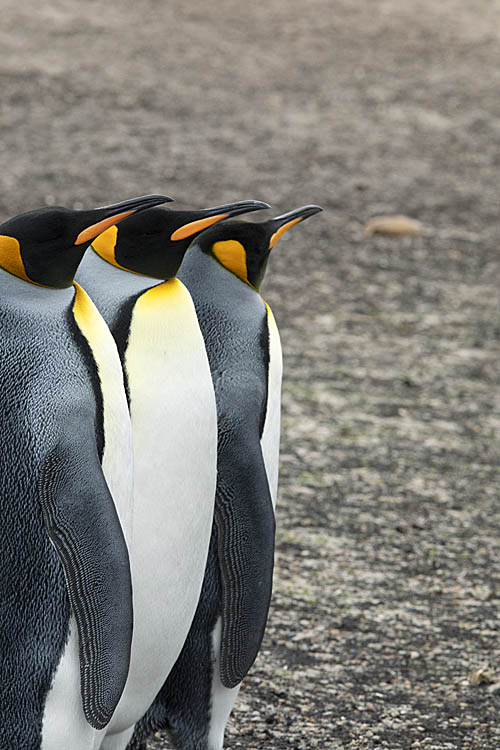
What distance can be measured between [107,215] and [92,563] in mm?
520

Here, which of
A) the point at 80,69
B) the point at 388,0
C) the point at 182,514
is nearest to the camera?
the point at 182,514

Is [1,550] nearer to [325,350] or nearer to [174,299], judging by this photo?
[174,299]

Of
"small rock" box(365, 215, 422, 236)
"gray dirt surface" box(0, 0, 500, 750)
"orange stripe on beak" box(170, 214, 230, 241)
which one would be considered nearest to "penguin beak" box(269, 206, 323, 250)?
"orange stripe on beak" box(170, 214, 230, 241)

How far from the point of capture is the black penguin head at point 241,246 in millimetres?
2113

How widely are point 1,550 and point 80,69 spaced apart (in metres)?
8.22

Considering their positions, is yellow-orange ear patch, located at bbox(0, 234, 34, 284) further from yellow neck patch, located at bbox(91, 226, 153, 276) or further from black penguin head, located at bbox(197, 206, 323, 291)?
black penguin head, located at bbox(197, 206, 323, 291)

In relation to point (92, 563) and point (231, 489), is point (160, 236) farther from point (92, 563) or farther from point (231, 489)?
point (92, 563)

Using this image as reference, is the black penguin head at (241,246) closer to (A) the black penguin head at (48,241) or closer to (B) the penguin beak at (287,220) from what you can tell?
(B) the penguin beak at (287,220)

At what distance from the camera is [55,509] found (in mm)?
1667

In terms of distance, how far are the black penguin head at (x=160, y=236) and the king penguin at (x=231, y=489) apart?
6.5 inches

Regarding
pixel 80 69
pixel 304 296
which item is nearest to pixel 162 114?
pixel 80 69

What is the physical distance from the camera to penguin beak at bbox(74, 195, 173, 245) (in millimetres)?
1738

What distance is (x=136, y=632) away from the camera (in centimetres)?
196

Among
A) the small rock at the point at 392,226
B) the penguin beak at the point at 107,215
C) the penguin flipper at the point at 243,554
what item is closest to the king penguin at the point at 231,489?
the penguin flipper at the point at 243,554
